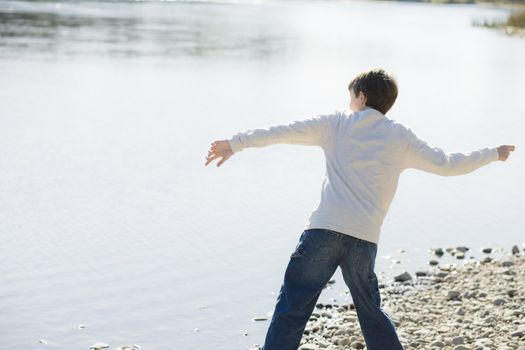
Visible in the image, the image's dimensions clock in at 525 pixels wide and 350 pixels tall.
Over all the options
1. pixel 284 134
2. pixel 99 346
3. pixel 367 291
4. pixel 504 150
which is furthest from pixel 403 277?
pixel 284 134

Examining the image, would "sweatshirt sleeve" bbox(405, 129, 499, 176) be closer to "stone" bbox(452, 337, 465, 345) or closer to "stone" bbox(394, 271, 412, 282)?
"stone" bbox(452, 337, 465, 345)

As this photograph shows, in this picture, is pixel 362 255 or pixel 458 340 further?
pixel 458 340

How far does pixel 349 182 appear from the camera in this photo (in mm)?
4945

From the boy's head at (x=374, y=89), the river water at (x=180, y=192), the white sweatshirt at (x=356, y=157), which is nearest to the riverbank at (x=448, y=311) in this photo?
the river water at (x=180, y=192)

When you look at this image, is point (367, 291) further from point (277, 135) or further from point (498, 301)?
point (498, 301)

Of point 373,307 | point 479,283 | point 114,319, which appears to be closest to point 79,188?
point 114,319

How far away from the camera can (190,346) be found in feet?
24.5

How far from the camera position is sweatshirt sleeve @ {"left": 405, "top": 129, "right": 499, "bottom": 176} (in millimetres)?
5004

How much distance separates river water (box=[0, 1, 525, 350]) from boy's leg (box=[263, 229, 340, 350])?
2.51 meters

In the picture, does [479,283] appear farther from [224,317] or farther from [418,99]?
[418,99]

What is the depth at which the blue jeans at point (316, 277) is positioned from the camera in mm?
4918

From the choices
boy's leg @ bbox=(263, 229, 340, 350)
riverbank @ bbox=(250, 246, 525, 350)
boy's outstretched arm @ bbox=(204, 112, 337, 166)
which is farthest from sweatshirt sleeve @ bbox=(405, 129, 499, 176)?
riverbank @ bbox=(250, 246, 525, 350)

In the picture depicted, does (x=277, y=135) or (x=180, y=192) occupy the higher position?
(x=180, y=192)

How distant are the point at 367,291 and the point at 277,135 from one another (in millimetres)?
1019
